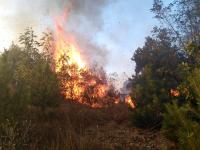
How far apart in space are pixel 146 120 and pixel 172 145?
5.52 m

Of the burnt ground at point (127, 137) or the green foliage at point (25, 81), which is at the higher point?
the green foliage at point (25, 81)

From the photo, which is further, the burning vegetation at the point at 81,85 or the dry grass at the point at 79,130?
the burning vegetation at the point at 81,85

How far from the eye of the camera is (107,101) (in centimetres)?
2883

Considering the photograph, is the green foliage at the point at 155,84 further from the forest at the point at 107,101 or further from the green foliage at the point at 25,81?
the green foliage at the point at 25,81

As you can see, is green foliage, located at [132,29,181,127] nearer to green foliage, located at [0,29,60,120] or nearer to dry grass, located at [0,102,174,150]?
dry grass, located at [0,102,174,150]

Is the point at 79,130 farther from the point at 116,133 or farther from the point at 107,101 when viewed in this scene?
the point at 107,101

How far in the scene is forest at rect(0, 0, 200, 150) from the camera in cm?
932

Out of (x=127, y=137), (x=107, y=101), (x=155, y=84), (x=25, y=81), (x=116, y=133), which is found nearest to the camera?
(x=25, y=81)

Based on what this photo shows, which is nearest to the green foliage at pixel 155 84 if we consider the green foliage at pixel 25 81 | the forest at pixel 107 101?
the forest at pixel 107 101

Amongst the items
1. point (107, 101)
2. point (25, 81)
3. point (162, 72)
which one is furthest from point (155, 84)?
point (107, 101)

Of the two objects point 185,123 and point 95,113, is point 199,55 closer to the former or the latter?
point 185,123

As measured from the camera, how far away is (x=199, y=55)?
9.37 metres

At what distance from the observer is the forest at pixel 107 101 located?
9320mm

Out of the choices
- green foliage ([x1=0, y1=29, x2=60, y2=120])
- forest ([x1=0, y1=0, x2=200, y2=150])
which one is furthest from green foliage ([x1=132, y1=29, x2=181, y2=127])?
green foliage ([x1=0, y1=29, x2=60, y2=120])
